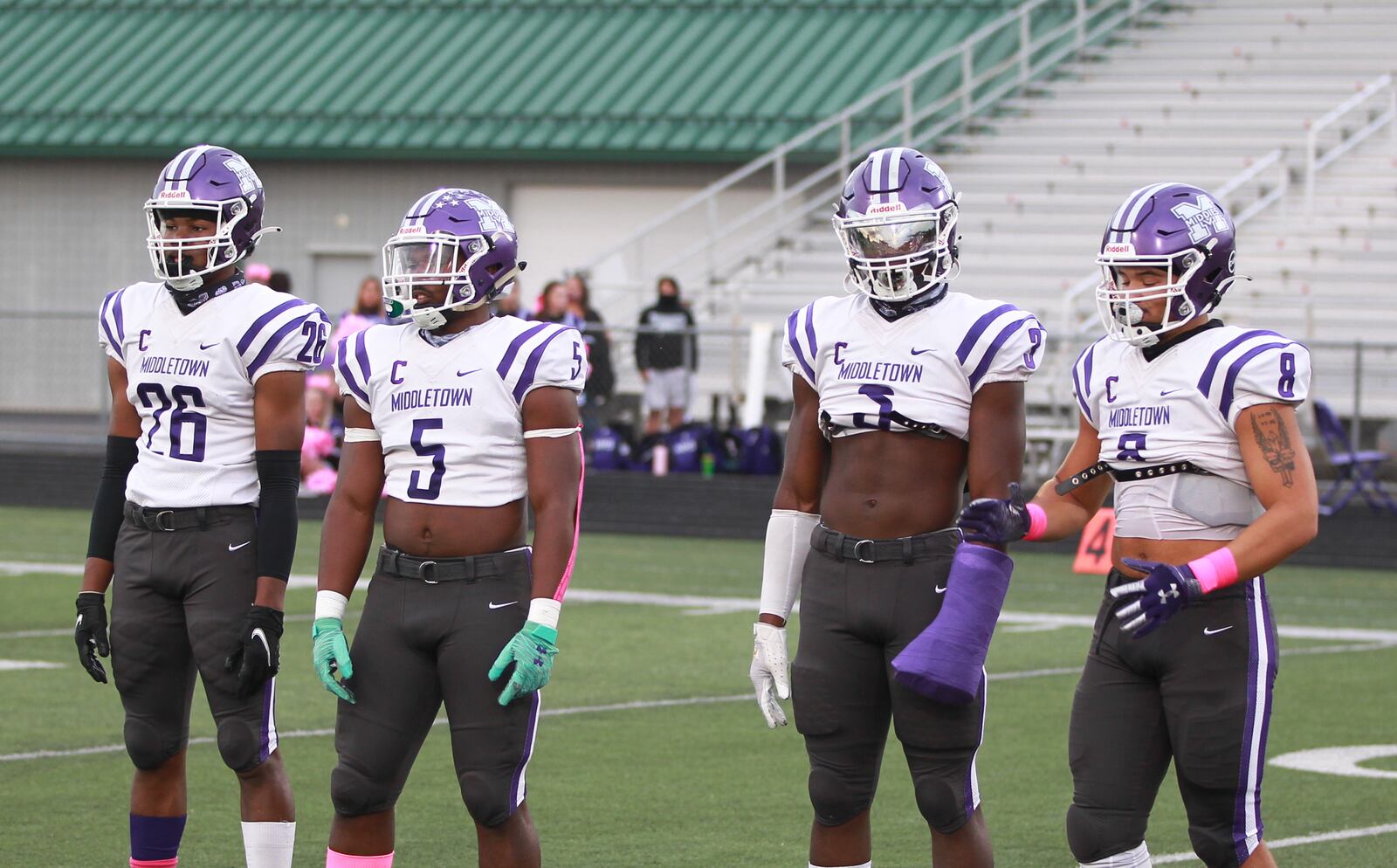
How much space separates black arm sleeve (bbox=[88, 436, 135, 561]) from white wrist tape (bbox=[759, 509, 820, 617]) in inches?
65.2

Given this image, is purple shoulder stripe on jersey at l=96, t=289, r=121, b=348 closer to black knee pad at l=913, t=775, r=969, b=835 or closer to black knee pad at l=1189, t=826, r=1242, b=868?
black knee pad at l=913, t=775, r=969, b=835

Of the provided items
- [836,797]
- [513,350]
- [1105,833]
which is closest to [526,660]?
[513,350]

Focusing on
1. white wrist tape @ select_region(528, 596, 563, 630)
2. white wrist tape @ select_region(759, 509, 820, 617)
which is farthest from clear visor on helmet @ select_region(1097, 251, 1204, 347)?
white wrist tape @ select_region(528, 596, 563, 630)

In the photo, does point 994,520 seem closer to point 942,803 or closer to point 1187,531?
point 1187,531

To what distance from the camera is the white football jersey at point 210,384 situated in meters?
5.33

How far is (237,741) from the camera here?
5.27 meters

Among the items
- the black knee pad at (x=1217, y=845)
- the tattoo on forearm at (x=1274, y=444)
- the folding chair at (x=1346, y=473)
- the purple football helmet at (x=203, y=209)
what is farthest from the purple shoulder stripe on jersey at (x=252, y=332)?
the folding chair at (x=1346, y=473)

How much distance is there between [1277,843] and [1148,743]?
2.08 m

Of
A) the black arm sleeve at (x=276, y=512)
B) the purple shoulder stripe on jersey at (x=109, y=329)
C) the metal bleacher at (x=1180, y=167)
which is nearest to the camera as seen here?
the black arm sleeve at (x=276, y=512)

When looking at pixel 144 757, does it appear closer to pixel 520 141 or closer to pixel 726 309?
pixel 726 309

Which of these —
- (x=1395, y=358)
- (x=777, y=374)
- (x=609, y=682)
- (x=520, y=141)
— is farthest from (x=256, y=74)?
(x=609, y=682)

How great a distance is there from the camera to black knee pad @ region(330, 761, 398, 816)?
15.6 ft

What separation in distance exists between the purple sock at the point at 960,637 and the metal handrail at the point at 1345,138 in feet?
51.8

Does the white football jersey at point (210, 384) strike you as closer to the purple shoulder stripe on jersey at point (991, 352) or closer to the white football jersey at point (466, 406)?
the white football jersey at point (466, 406)
